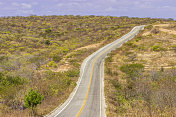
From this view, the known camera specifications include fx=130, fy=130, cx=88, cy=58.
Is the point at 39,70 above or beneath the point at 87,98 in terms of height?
above

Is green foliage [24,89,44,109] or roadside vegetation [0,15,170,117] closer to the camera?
green foliage [24,89,44,109]

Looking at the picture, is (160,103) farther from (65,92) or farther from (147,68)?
(147,68)

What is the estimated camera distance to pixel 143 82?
57.5 feet

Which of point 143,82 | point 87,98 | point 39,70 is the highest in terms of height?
point 143,82

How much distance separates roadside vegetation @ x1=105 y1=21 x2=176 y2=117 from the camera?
11.0 meters

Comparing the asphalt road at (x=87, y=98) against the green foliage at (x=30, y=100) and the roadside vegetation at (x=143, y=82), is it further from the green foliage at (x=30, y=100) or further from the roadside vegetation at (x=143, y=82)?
the green foliage at (x=30, y=100)

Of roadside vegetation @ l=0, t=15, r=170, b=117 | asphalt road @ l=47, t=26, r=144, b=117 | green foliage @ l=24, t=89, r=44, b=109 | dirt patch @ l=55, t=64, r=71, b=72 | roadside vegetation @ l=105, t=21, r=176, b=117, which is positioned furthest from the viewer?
dirt patch @ l=55, t=64, r=71, b=72

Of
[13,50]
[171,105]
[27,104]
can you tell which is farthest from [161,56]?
[13,50]

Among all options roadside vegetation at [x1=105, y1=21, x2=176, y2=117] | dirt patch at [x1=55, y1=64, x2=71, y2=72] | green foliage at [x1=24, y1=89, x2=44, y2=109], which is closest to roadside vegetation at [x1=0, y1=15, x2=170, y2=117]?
dirt patch at [x1=55, y1=64, x2=71, y2=72]

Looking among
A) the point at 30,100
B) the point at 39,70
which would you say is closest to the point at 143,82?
the point at 30,100

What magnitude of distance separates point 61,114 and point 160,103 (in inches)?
350

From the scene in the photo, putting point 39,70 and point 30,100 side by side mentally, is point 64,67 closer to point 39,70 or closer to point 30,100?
point 39,70

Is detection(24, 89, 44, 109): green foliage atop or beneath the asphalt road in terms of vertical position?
atop

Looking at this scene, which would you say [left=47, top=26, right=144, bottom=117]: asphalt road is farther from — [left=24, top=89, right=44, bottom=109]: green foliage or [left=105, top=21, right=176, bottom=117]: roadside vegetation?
[left=24, top=89, right=44, bottom=109]: green foliage
